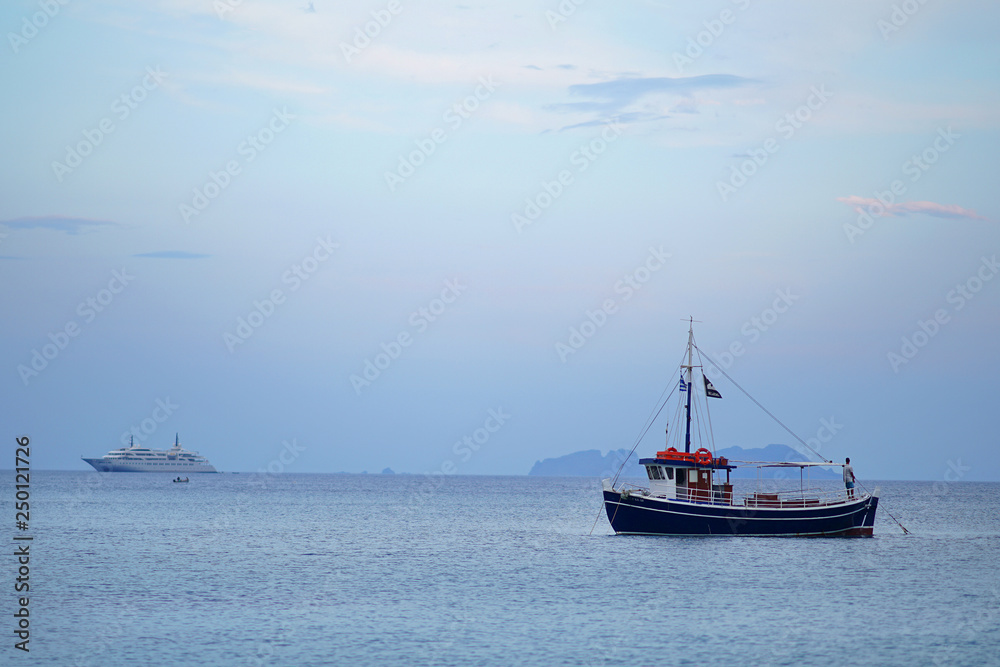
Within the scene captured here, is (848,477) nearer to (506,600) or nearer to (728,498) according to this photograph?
(728,498)

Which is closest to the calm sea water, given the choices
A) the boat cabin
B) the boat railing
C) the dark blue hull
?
the dark blue hull

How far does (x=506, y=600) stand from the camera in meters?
38.3

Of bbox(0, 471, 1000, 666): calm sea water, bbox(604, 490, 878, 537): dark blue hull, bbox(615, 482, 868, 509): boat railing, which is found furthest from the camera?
bbox(615, 482, 868, 509): boat railing

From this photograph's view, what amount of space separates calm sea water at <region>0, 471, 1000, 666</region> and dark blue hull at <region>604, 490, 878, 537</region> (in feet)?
2.67

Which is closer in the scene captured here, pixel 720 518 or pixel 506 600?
pixel 506 600

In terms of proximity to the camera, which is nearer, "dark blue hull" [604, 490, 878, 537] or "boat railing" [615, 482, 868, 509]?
"dark blue hull" [604, 490, 878, 537]

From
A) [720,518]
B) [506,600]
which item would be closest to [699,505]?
[720,518]

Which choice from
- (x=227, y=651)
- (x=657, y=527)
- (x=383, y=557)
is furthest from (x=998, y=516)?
(x=227, y=651)

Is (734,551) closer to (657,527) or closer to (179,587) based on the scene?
(657,527)

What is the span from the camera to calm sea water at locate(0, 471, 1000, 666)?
2894 centimetres

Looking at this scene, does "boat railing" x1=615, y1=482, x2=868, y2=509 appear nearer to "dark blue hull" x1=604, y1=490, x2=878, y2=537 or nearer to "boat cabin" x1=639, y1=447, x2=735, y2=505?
"boat cabin" x1=639, y1=447, x2=735, y2=505

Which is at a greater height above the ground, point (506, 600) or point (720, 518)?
point (720, 518)

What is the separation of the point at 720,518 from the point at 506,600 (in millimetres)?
21245

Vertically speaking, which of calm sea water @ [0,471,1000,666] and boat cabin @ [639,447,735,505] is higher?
boat cabin @ [639,447,735,505]
